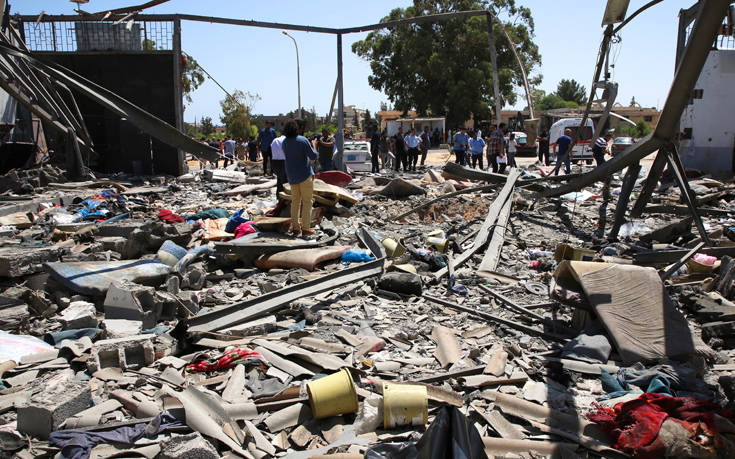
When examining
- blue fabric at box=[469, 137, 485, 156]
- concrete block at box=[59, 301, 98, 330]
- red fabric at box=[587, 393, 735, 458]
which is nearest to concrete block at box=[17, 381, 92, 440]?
concrete block at box=[59, 301, 98, 330]

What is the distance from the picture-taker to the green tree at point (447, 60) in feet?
131

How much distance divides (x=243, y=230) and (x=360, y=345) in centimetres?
452

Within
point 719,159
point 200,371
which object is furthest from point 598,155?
point 200,371

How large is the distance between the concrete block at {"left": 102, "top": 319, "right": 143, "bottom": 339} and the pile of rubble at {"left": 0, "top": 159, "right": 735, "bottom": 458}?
0.06ft

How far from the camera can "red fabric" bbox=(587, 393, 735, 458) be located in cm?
301

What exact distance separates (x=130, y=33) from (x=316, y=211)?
13799mm

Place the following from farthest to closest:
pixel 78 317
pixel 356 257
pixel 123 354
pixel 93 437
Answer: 1. pixel 356 257
2. pixel 78 317
3. pixel 123 354
4. pixel 93 437

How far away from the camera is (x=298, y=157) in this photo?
797cm

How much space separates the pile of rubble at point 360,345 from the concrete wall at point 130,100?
10541 millimetres

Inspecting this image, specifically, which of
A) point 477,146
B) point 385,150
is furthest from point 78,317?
point 385,150

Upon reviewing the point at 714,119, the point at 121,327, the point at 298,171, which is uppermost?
the point at 714,119

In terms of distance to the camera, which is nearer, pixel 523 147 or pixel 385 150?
pixel 385 150

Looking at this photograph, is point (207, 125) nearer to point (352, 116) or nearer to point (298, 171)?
point (352, 116)

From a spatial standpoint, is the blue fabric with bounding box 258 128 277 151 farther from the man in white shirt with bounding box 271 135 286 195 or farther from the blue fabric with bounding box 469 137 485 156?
the blue fabric with bounding box 469 137 485 156
